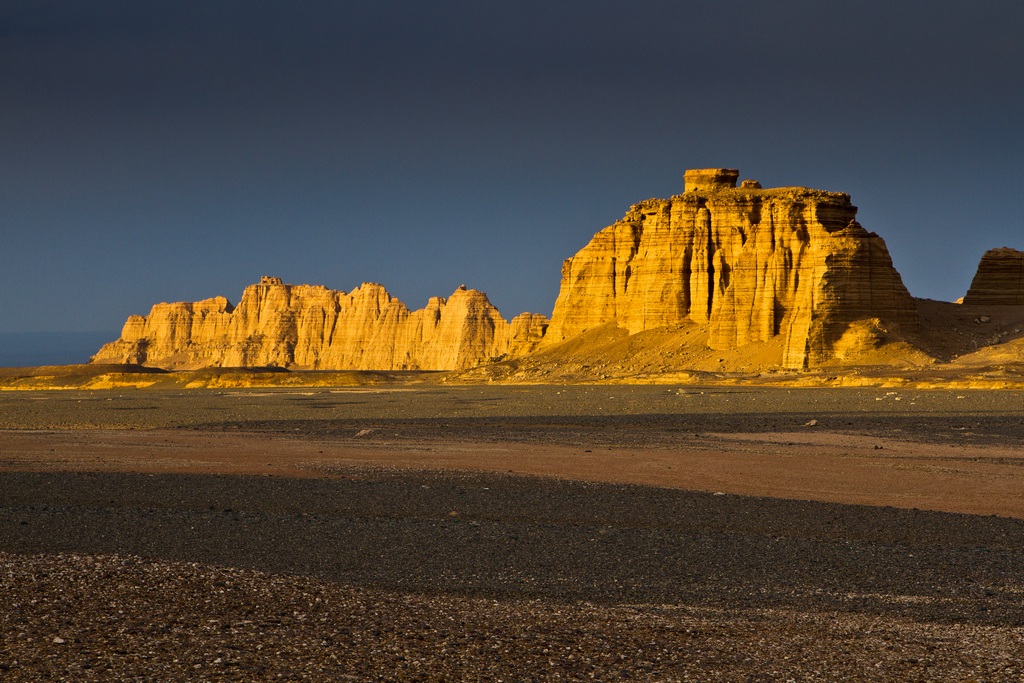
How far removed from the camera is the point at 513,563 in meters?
12.0

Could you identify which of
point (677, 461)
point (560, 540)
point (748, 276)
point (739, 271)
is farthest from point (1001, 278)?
point (560, 540)

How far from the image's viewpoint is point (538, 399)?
5219 centimetres

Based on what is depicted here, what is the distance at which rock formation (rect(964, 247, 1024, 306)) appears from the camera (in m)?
79.8

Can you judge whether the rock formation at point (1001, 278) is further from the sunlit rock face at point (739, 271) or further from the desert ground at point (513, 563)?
the desert ground at point (513, 563)

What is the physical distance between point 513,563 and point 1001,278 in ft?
255

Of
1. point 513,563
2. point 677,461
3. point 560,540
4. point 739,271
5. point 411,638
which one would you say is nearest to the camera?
point 411,638

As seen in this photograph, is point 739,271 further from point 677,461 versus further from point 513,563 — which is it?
point 513,563

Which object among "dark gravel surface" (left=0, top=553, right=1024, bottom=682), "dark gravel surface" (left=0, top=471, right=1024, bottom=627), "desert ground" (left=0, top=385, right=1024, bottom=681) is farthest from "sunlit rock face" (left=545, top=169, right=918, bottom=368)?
"dark gravel surface" (left=0, top=553, right=1024, bottom=682)

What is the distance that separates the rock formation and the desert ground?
60.2 metres

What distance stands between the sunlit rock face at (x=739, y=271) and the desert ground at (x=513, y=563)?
152 ft

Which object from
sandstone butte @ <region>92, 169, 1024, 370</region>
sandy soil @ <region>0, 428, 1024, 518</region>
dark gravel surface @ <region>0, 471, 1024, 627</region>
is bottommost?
dark gravel surface @ <region>0, 471, 1024, 627</region>

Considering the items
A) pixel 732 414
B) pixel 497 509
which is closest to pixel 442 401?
pixel 732 414

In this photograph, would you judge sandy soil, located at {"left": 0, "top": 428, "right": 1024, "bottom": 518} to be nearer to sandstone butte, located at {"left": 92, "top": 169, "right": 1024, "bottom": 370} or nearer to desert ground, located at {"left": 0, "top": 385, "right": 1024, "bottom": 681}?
desert ground, located at {"left": 0, "top": 385, "right": 1024, "bottom": 681}

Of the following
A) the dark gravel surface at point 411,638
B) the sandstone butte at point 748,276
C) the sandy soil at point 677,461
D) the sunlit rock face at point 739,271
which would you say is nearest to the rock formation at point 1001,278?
the sandstone butte at point 748,276
